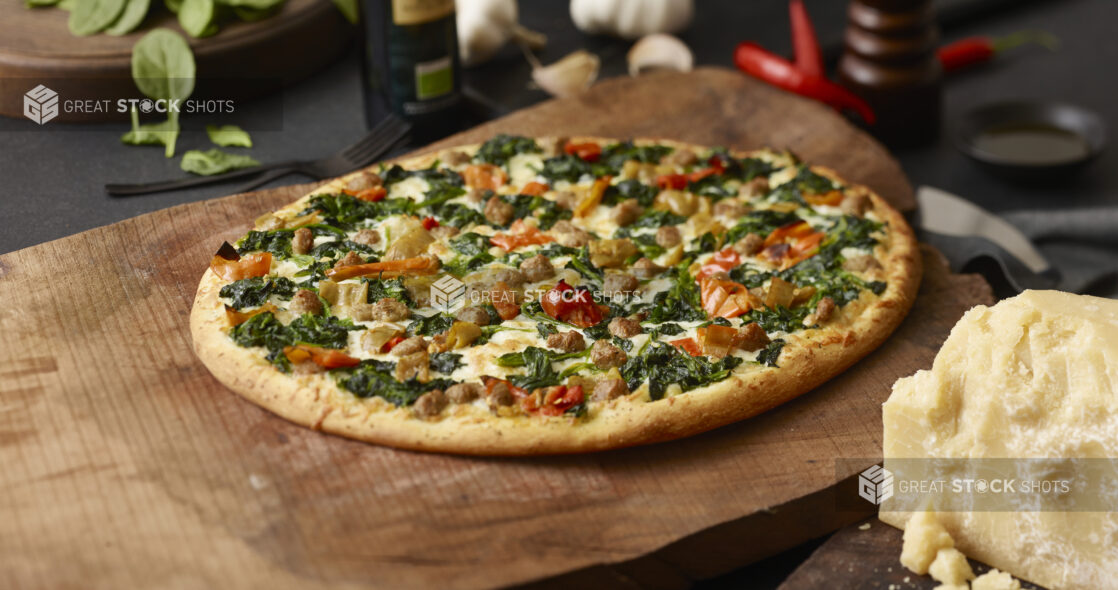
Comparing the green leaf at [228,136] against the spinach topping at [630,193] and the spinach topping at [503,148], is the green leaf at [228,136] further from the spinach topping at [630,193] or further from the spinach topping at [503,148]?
the spinach topping at [630,193]

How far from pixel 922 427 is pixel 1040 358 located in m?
0.44

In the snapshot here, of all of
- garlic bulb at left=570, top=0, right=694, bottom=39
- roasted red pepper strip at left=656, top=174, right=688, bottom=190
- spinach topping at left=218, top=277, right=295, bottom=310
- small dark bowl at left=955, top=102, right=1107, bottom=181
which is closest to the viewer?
spinach topping at left=218, top=277, right=295, bottom=310

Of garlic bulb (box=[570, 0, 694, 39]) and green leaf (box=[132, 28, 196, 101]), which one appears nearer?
green leaf (box=[132, 28, 196, 101])

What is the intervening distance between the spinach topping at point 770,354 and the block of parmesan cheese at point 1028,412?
24.7 inches

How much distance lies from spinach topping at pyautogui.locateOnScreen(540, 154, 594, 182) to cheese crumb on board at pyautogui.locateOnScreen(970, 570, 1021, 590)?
2947mm

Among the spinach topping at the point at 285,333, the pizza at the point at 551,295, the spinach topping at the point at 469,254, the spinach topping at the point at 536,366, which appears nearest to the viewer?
the pizza at the point at 551,295

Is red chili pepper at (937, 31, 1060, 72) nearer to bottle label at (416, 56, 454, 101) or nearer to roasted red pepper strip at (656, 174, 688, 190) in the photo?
roasted red pepper strip at (656, 174, 688, 190)

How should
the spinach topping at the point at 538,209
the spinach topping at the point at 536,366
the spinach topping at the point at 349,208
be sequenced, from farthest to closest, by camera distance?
the spinach topping at the point at 538,209
the spinach topping at the point at 349,208
the spinach topping at the point at 536,366

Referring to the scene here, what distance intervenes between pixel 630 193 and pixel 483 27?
2.30 metres

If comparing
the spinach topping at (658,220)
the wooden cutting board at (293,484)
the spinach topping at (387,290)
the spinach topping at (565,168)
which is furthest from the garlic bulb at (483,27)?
the wooden cutting board at (293,484)

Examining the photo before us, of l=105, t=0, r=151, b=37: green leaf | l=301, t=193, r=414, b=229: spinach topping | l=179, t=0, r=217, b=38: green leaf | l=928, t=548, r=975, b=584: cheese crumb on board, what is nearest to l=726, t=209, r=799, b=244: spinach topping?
l=301, t=193, r=414, b=229: spinach topping

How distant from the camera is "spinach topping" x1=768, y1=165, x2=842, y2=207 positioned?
5609 mm

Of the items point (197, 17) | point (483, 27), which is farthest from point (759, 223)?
point (197, 17)

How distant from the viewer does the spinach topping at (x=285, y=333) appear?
4273mm
